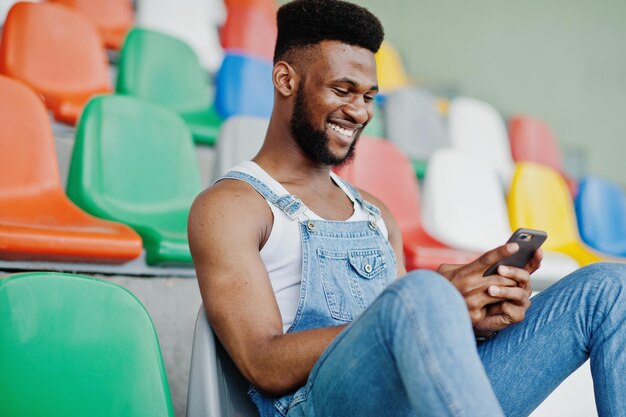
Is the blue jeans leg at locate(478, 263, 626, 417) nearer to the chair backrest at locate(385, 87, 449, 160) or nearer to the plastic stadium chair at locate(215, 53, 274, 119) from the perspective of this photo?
the plastic stadium chair at locate(215, 53, 274, 119)

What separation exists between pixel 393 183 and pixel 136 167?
2.67ft

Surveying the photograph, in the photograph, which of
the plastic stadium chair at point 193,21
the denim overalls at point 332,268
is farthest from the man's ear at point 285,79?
the plastic stadium chair at point 193,21

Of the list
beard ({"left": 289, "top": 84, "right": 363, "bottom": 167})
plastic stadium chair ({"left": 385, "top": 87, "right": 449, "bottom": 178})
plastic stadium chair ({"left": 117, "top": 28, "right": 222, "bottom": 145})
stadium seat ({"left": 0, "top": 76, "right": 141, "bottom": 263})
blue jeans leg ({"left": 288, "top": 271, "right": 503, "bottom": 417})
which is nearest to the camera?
blue jeans leg ({"left": 288, "top": 271, "right": 503, "bottom": 417})

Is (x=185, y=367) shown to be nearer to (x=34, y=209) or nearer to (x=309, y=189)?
(x=34, y=209)

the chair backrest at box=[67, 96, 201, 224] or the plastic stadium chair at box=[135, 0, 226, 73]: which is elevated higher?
the plastic stadium chair at box=[135, 0, 226, 73]

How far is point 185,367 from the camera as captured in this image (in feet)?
5.21

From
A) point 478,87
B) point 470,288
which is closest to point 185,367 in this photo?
point 470,288

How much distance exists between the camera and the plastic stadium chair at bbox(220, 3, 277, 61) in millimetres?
3227

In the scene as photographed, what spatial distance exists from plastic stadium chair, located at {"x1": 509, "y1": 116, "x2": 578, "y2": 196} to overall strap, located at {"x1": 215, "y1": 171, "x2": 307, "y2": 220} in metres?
2.79

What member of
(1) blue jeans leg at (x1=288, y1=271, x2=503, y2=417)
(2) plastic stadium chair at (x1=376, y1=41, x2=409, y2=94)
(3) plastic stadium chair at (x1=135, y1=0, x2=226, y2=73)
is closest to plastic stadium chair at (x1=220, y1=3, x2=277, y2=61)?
(3) plastic stadium chair at (x1=135, y1=0, x2=226, y2=73)

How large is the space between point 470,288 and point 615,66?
3.61 m

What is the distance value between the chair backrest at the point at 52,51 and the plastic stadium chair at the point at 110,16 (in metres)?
0.38

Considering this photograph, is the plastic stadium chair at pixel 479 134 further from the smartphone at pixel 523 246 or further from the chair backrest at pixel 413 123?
the smartphone at pixel 523 246

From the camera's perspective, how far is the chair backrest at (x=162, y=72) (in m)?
2.44
